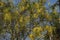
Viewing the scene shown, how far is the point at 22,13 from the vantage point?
1806cm

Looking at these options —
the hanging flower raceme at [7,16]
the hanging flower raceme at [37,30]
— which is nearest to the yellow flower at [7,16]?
the hanging flower raceme at [7,16]

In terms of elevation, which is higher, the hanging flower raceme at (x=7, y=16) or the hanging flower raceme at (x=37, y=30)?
the hanging flower raceme at (x=7, y=16)

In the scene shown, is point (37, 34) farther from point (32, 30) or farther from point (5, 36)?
point (5, 36)

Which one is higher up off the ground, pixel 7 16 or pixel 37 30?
pixel 7 16

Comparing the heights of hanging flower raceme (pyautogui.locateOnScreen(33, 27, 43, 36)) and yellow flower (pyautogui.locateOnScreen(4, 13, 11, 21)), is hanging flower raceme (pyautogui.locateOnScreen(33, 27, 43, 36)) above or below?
below

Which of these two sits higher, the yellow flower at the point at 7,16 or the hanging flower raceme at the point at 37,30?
the yellow flower at the point at 7,16

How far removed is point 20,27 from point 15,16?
2.48 feet

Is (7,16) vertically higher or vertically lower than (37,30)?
higher

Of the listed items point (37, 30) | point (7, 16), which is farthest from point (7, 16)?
point (37, 30)

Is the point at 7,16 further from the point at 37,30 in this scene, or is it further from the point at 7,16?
the point at 37,30

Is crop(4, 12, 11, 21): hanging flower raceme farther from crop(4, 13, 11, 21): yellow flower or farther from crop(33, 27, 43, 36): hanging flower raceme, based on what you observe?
crop(33, 27, 43, 36): hanging flower raceme

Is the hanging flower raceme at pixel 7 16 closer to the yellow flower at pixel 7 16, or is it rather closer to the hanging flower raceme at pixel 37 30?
the yellow flower at pixel 7 16

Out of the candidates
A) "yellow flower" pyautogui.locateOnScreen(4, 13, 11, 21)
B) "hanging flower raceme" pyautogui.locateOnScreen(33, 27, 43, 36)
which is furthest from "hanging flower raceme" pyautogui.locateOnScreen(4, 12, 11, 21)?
"hanging flower raceme" pyautogui.locateOnScreen(33, 27, 43, 36)

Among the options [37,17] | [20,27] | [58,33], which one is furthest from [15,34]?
[58,33]
